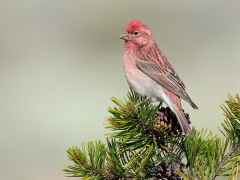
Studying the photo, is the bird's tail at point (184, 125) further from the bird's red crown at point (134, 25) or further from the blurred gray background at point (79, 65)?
the blurred gray background at point (79, 65)

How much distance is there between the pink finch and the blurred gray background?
4.53 metres

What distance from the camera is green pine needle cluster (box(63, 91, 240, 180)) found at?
3.93m

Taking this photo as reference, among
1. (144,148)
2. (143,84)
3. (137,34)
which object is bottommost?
(144,148)

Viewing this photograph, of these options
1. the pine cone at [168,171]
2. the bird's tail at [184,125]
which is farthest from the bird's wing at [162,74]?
the pine cone at [168,171]

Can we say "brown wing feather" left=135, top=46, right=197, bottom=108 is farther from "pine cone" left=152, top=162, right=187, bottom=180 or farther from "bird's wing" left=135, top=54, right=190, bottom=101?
"pine cone" left=152, top=162, right=187, bottom=180

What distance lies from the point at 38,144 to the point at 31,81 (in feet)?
11.0

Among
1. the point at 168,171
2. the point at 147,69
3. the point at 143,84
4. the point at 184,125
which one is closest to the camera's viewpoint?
the point at 168,171

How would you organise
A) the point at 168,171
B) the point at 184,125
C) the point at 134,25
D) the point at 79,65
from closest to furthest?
1. the point at 168,171
2. the point at 184,125
3. the point at 134,25
4. the point at 79,65

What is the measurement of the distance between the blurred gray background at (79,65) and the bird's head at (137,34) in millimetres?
4524

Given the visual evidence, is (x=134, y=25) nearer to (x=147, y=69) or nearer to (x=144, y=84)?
(x=147, y=69)

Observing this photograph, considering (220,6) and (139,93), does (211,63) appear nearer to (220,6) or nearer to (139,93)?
(220,6)

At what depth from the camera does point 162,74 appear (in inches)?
249

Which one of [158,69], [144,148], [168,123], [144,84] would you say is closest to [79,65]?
[158,69]

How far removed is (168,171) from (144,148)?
0.23m
